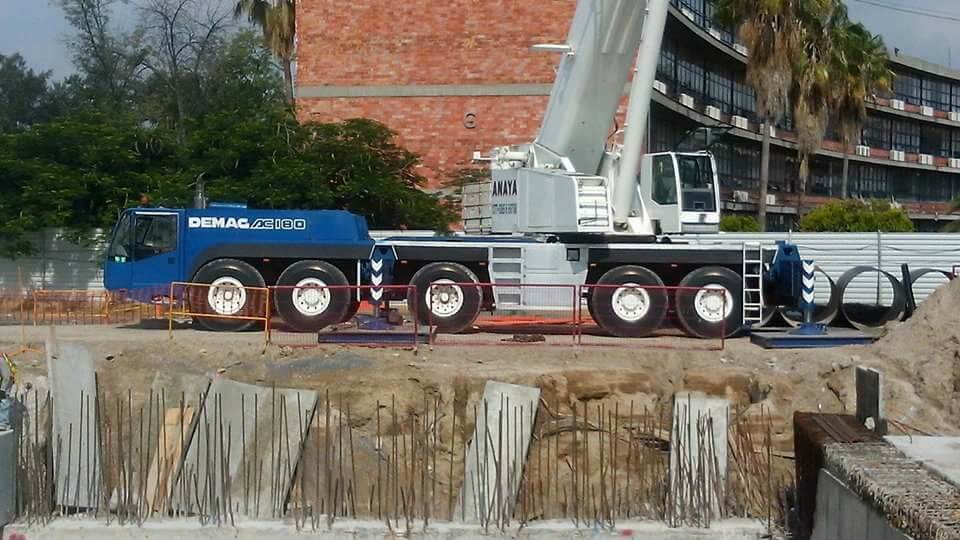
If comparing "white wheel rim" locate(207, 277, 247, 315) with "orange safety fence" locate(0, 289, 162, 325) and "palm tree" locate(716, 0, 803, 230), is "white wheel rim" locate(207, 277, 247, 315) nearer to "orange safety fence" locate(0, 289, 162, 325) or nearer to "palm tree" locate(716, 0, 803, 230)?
"orange safety fence" locate(0, 289, 162, 325)

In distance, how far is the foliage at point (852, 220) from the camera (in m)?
42.5

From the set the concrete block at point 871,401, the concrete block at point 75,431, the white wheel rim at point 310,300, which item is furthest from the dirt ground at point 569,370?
the concrete block at point 871,401

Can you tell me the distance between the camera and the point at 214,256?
20.9 meters

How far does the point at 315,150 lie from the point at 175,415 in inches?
824

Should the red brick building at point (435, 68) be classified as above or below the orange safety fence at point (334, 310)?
above

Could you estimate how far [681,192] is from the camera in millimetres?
20844

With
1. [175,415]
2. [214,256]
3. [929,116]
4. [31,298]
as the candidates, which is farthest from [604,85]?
[929,116]

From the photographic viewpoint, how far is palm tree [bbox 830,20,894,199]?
43281mm

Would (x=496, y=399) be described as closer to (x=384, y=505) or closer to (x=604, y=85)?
(x=384, y=505)

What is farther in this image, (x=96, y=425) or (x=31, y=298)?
(x=31, y=298)

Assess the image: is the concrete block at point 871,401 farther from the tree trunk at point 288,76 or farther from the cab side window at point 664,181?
the tree trunk at point 288,76

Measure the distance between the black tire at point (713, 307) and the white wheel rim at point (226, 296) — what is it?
757 centimetres

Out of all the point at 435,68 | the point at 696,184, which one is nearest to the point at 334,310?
the point at 696,184

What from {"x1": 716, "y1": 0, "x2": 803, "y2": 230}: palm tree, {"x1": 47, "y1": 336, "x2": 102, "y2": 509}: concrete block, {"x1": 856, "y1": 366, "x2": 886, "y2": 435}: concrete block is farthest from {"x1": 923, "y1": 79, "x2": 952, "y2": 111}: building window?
{"x1": 47, "y1": 336, "x2": 102, "y2": 509}: concrete block
